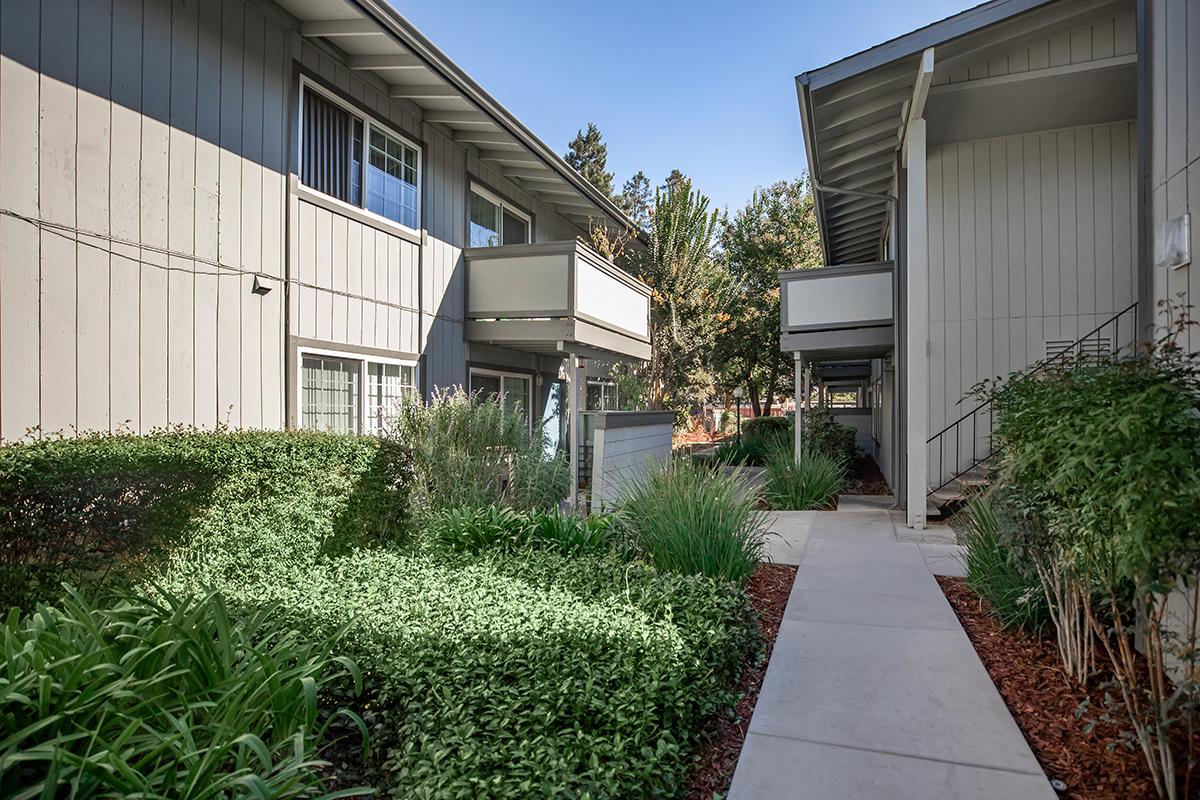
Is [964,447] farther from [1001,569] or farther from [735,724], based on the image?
[735,724]

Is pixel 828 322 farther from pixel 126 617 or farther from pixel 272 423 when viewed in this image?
pixel 126 617

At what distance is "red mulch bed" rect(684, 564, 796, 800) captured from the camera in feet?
9.37

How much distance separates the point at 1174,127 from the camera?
11.9ft

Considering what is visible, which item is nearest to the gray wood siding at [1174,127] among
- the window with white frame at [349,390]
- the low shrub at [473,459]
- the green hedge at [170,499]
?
the low shrub at [473,459]

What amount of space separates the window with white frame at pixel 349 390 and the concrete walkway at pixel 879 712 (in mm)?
5073

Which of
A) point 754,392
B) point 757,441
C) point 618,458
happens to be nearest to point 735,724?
point 618,458

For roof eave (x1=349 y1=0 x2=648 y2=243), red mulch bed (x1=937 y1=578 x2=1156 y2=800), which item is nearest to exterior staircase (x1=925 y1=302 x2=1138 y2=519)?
red mulch bed (x1=937 y1=578 x2=1156 y2=800)

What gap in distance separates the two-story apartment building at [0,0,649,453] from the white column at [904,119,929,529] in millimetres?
4125

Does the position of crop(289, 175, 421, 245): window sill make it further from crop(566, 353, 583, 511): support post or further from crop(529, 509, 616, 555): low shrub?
crop(529, 509, 616, 555): low shrub

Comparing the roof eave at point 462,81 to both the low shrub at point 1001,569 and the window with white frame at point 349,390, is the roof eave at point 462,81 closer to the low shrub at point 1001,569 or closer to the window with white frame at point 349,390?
the window with white frame at point 349,390

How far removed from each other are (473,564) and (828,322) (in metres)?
7.55

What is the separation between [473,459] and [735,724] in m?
4.24

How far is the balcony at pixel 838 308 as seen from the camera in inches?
403

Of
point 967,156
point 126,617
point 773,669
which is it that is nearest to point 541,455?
point 773,669
